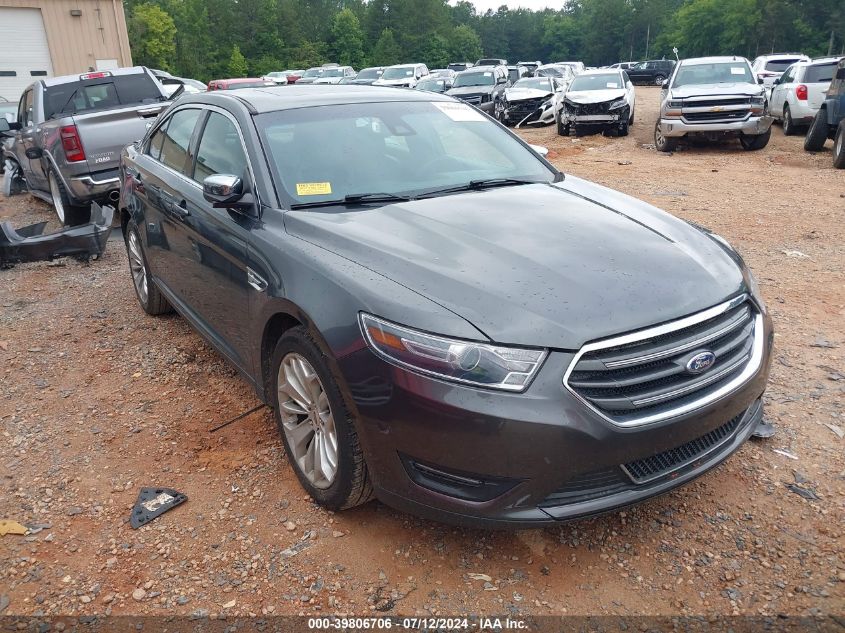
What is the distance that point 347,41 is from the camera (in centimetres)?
8144

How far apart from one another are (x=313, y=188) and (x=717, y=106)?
1213cm

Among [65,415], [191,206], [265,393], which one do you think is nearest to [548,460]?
[265,393]

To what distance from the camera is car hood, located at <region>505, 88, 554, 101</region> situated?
65.5ft

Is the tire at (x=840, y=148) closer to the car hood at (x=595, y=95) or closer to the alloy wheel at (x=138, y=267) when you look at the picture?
the car hood at (x=595, y=95)

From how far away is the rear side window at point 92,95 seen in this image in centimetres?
908

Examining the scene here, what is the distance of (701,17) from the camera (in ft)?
273

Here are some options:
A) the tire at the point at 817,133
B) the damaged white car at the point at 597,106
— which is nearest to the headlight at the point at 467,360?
the tire at the point at 817,133

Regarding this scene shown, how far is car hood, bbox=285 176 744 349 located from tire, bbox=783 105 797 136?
14.2 meters

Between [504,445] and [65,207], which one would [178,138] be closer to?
[504,445]

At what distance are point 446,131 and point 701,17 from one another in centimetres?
9241

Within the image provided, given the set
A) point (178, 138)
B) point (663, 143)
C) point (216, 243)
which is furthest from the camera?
point (663, 143)

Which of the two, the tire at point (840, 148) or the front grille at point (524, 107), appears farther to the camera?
the front grille at point (524, 107)

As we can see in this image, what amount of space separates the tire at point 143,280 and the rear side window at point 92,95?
445cm

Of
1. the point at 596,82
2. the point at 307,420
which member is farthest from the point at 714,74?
the point at 307,420
